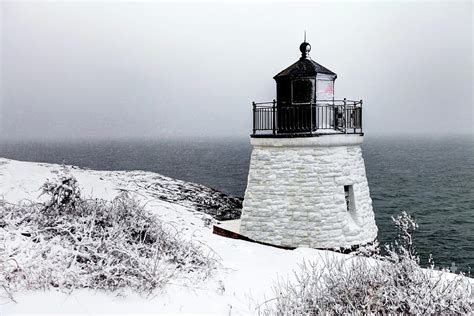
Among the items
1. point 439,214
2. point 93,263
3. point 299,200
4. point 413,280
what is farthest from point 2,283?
point 439,214

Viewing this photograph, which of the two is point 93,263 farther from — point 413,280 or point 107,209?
point 413,280

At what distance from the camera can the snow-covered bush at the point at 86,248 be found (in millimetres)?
6145

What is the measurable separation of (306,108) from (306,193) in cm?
242

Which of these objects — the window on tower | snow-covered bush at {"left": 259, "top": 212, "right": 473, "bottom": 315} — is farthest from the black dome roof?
snow-covered bush at {"left": 259, "top": 212, "right": 473, "bottom": 315}

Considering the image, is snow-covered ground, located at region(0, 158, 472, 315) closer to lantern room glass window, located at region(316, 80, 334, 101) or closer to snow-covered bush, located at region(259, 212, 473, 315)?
snow-covered bush, located at region(259, 212, 473, 315)

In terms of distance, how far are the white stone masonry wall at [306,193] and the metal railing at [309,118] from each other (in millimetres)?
481

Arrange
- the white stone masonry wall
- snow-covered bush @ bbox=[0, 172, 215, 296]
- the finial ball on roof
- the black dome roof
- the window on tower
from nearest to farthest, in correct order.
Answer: snow-covered bush @ bbox=[0, 172, 215, 296] < the white stone masonry wall < the window on tower < the black dome roof < the finial ball on roof

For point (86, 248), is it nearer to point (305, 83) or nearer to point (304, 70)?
point (305, 83)

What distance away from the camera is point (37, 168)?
22250mm

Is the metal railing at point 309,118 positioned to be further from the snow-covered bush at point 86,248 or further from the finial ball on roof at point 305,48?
the snow-covered bush at point 86,248

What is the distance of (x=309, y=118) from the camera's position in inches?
486

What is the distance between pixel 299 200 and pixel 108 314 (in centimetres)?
685

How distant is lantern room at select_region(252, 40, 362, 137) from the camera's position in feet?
40.3

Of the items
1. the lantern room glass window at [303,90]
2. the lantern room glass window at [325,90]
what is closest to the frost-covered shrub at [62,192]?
the lantern room glass window at [303,90]
